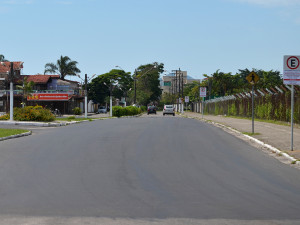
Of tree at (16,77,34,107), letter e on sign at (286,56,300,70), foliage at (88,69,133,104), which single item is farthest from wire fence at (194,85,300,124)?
foliage at (88,69,133,104)

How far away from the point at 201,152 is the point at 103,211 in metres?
7.49

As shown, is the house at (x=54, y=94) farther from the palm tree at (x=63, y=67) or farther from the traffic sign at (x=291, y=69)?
the traffic sign at (x=291, y=69)

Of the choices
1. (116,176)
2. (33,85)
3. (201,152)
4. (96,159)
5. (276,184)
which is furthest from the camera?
(33,85)

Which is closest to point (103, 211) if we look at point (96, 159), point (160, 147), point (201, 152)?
point (96, 159)

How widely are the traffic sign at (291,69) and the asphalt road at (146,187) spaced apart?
2517 mm

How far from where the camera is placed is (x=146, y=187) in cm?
791

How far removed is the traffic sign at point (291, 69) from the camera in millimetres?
13641

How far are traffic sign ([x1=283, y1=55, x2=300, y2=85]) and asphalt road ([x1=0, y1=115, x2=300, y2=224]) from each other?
8.26ft

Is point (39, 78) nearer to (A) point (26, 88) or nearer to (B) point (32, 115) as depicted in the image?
(A) point (26, 88)

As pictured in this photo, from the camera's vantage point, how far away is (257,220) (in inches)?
226

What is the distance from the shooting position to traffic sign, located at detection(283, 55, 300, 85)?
537 inches

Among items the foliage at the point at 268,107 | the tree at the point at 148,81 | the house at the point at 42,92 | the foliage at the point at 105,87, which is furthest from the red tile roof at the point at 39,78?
the foliage at the point at 268,107

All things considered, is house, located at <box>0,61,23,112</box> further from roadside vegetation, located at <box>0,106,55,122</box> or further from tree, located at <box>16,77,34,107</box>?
roadside vegetation, located at <box>0,106,55,122</box>

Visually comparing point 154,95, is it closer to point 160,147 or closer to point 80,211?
point 160,147
